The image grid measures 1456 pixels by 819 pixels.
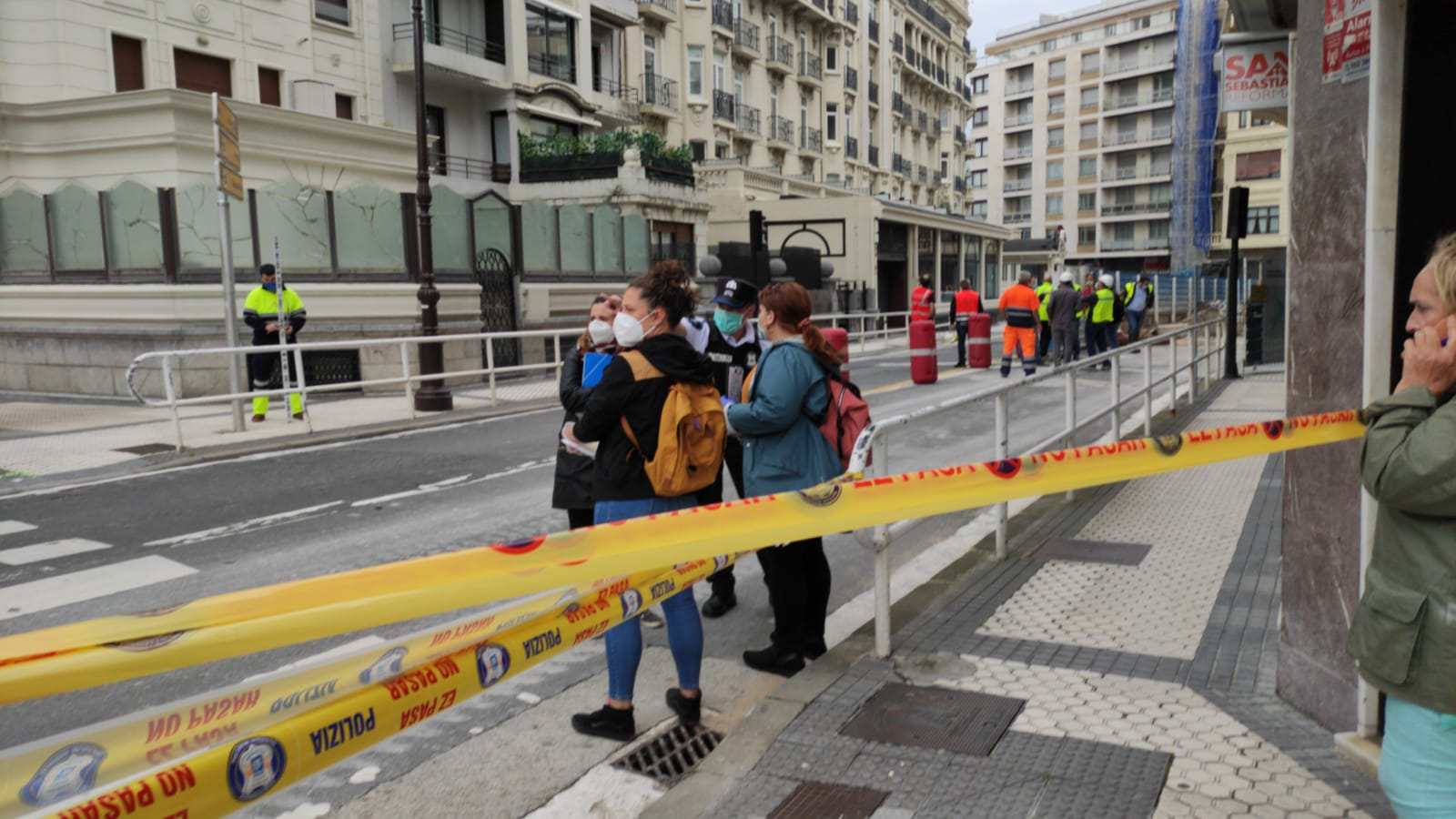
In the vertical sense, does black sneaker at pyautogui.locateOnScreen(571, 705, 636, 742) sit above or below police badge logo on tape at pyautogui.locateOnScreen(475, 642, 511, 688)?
below

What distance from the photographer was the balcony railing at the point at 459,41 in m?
26.9

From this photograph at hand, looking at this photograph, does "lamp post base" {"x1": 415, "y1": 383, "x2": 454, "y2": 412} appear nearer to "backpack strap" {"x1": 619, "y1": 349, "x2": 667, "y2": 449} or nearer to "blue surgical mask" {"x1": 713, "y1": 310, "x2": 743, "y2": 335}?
"blue surgical mask" {"x1": 713, "y1": 310, "x2": 743, "y2": 335}

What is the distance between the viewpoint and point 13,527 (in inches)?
313

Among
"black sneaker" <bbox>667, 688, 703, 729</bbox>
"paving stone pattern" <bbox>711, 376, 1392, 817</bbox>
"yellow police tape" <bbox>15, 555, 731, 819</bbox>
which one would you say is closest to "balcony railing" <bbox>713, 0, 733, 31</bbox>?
"paving stone pattern" <bbox>711, 376, 1392, 817</bbox>

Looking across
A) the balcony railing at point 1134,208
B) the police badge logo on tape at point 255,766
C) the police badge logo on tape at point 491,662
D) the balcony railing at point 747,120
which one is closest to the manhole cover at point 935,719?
the police badge logo on tape at point 491,662

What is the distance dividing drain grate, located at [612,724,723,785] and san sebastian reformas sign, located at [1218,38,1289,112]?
6.29 m

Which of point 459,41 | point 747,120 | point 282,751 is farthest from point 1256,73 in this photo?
point 747,120

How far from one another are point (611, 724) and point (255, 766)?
208 cm

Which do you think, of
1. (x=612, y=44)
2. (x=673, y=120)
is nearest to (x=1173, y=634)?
(x=612, y=44)

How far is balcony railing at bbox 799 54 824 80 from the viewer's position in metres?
49.7

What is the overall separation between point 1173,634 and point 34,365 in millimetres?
18677

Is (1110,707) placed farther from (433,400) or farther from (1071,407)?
(433,400)

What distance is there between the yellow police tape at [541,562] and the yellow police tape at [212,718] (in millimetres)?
227

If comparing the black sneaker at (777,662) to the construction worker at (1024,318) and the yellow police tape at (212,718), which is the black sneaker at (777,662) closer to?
→ the yellow police tape at (212,718)
